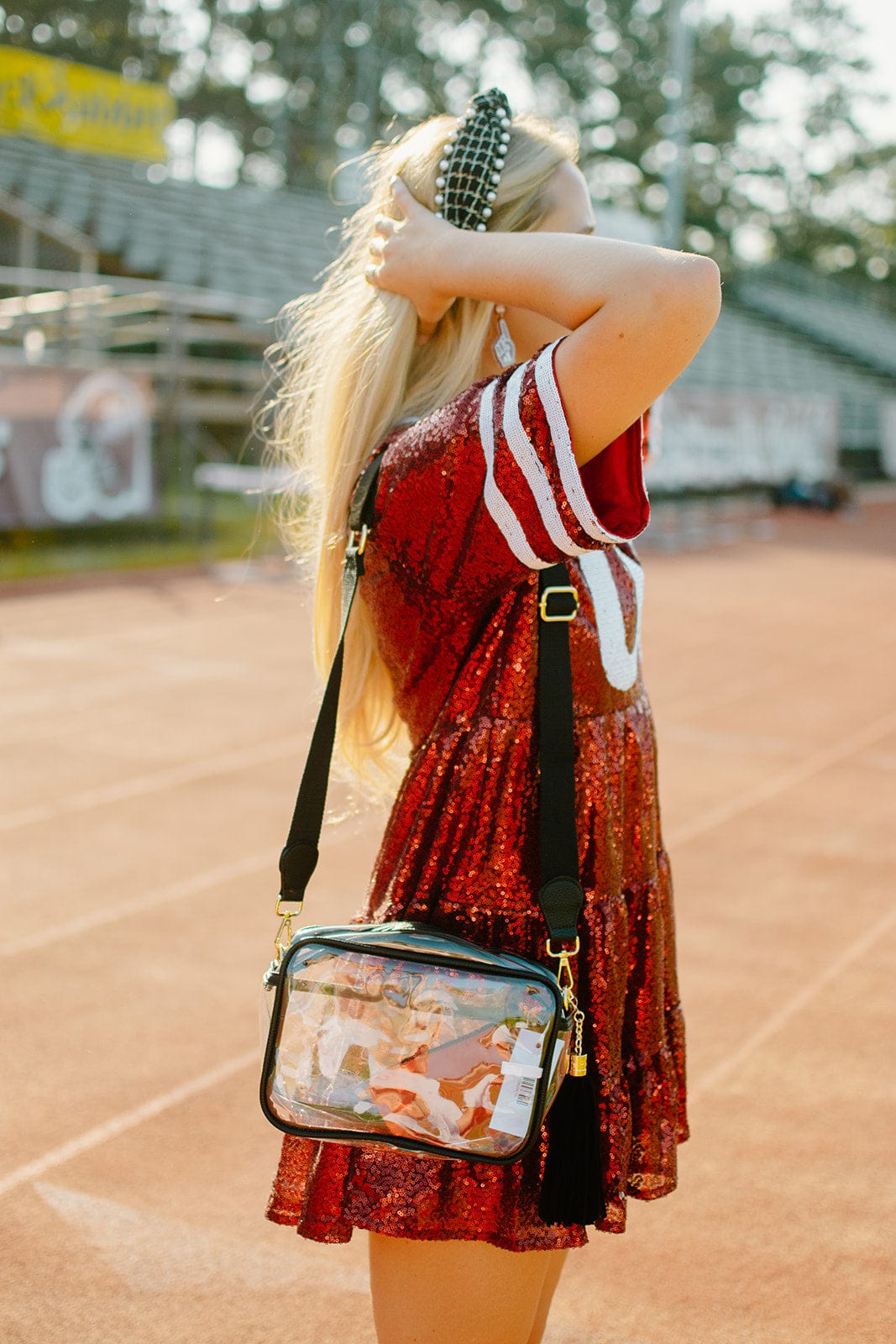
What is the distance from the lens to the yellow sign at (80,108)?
2159cm

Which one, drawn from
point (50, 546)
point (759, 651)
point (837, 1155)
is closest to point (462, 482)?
point (837, 1155)

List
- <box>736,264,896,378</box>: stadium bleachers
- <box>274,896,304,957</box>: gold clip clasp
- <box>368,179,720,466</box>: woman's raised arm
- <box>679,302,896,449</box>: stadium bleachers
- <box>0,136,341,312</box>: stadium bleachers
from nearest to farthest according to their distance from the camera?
<box>368,179,720,466</box>: woman's raised arm, <box>274,896,304,957</box>: gold clip clasp, <box>0,136,341,312</box>: stadium bleachers, <box>679,302,896,449</box>: stadium bleachers, <box>736,264,896,378</box>: stadium bleachers

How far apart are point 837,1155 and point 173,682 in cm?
536

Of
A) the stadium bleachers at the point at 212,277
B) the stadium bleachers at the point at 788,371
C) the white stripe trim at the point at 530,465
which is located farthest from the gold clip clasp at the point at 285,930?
the stadium bleachers at the point at 788,371

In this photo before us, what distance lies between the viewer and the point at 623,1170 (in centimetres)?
164

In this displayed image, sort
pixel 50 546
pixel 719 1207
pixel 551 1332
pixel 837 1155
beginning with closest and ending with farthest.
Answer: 1. pixel 551 1332
2. pixel 719 1207
3. pixel 837 1155
4. pixel 50 546

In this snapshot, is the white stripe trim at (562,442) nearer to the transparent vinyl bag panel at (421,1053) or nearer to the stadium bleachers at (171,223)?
the transparent vinyl bag panel at (421,1053)

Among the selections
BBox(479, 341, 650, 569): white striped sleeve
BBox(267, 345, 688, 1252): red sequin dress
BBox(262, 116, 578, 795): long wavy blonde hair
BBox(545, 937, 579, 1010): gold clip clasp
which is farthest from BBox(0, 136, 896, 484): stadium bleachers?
BBox(545, 937, 579, 1010): gold clip clasp

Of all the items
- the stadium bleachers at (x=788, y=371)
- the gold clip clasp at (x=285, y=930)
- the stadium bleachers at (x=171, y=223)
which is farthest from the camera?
the stadium bleachers at (x=788, y=371)

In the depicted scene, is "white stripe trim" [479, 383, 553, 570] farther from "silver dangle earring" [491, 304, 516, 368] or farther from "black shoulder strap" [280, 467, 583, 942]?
"silver dangle earring" [491, 304, 516, 368]

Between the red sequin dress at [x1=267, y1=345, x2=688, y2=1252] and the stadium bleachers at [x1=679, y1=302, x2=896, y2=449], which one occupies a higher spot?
the stadium bleachers at [x1=679, y1=302, x2=896, y2=449]

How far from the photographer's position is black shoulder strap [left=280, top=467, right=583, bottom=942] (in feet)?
5.02

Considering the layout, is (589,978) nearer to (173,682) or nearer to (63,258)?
(173,682)

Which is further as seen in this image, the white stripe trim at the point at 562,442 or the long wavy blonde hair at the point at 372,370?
the long wavy blonde hair at the point at 372,370
